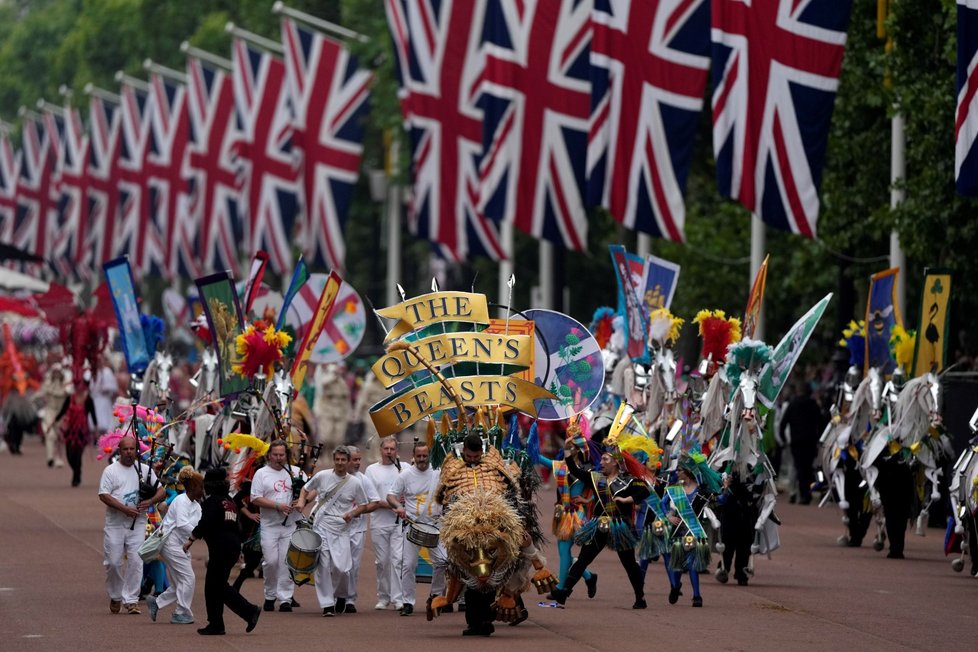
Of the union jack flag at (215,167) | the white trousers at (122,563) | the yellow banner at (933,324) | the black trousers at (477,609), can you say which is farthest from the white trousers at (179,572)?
the union jack flag at (215,167)

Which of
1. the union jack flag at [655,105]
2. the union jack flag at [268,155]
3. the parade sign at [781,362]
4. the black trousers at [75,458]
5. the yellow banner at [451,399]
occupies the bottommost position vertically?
the black trousers at [75,458]

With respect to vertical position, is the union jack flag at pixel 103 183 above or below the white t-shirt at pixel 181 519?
above

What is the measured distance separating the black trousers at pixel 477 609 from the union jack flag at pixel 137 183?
50.3 m

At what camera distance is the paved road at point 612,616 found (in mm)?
15227

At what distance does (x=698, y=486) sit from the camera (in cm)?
1931

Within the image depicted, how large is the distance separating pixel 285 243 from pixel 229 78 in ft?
26.0

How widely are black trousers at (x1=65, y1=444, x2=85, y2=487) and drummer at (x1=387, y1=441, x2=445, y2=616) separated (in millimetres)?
14542

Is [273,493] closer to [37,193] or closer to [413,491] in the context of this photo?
[413,491]

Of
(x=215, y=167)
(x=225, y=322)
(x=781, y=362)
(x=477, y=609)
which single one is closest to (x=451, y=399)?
(x=477, y=609)

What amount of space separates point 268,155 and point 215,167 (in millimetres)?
4870

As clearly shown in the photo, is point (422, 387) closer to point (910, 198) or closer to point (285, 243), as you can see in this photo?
point (910, 198)

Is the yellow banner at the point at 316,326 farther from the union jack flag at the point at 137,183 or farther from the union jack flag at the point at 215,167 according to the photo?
the union jack flag at the point at 137,183

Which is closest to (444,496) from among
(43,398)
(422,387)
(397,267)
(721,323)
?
(422,387)

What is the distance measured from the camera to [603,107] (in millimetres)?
34031
